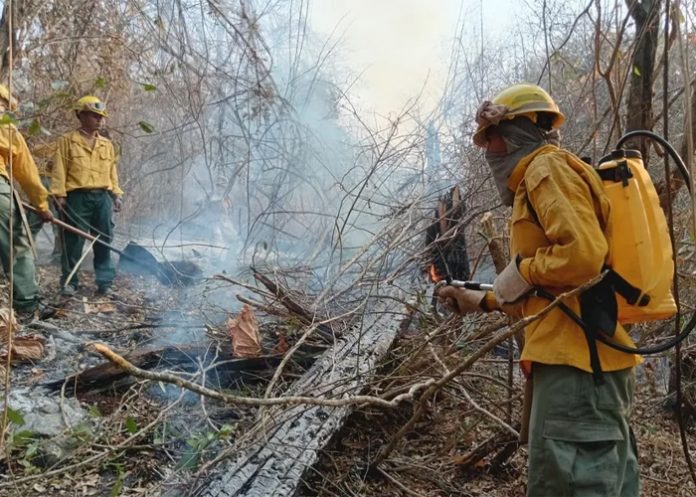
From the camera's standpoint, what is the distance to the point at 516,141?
2.15 meters

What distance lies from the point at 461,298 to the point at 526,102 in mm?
852

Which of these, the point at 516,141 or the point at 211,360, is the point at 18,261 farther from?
the point at 516,141

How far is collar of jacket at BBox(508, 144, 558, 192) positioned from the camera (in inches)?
80.4

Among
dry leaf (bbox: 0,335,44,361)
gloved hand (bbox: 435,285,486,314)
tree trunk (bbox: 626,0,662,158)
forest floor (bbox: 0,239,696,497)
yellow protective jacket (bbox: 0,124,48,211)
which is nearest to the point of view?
gloved hand (bbox: 435,285,486,314)

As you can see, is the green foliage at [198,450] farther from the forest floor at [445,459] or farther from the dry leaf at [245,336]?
the dry leaf at [245,336]

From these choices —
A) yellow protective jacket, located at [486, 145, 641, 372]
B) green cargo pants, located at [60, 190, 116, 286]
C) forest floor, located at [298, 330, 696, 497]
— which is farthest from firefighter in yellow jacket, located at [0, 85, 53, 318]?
yellow protective jacket, located at [486, 145, 641, 372]

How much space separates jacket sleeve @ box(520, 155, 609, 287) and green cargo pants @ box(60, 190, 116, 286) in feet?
16.4

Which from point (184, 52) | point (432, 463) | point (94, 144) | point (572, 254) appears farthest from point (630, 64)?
point (94, 144)

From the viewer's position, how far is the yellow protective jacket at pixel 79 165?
569cm

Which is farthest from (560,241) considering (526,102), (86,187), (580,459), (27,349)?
(86,187)

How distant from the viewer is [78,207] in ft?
19.5

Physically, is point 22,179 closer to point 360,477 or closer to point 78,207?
point 78,207

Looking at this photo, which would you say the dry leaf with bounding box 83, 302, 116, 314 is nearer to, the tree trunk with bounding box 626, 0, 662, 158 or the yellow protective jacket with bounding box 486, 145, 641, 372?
the yellow protective jacket with bounding box 486, 145, 641, 372

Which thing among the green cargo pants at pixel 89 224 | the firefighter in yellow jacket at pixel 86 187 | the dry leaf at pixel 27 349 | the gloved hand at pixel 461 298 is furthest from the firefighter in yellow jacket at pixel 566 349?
the green cargo pants at pixel 89 224
